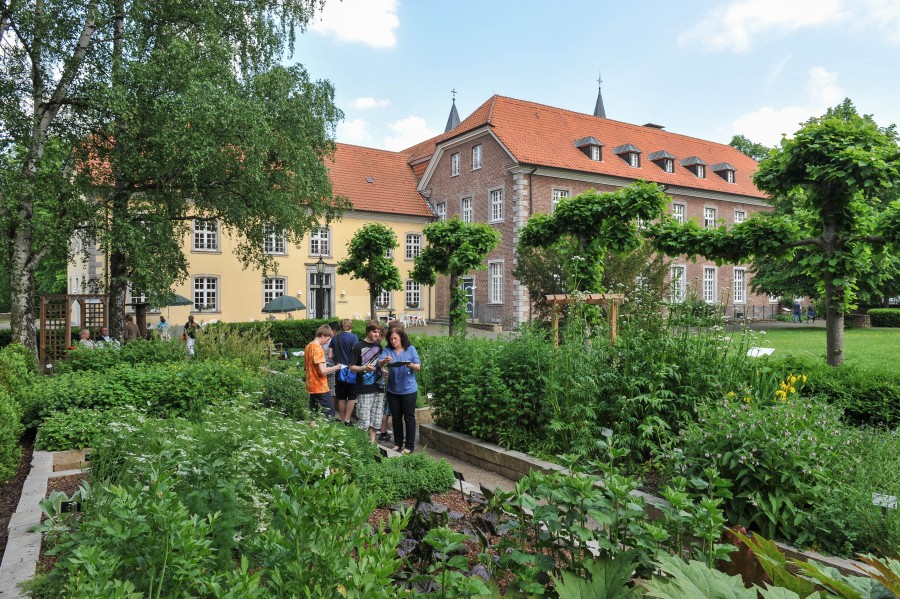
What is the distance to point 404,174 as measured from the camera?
37.5 m

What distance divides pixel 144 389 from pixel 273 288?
24.3 meters

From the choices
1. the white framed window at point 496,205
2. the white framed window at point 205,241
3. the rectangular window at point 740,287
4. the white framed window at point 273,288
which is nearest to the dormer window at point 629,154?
the white framed window at point 496,205

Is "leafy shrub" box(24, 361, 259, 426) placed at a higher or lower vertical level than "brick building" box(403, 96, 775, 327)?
lower

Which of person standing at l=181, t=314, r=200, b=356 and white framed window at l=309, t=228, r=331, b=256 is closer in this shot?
person standing at l=181, t=314, r=200, b=356

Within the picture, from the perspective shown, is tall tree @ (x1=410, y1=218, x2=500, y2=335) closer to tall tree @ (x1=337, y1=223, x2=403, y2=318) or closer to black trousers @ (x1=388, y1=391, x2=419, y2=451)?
tall tree @ (x1=337, y1=223, x2=403, y2=318)

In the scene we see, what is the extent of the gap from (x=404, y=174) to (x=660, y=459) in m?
33.5

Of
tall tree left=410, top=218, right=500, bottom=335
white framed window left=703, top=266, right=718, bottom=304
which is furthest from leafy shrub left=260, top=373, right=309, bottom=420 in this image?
white framed window left=703, top=266, right=718, bottom=304

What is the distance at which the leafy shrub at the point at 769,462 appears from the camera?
387cm

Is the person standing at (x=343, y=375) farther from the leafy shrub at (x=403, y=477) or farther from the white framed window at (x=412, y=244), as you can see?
the white framed window at (x=412, y=244)

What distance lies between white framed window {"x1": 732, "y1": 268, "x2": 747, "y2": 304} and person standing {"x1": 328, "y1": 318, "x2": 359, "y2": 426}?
37.9m

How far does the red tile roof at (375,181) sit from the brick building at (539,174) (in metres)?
1.04

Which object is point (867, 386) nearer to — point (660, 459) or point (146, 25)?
point (660, 459)

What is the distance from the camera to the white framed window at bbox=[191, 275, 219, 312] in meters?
29.2

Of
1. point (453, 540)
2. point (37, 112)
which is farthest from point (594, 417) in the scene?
point (37, 112)
